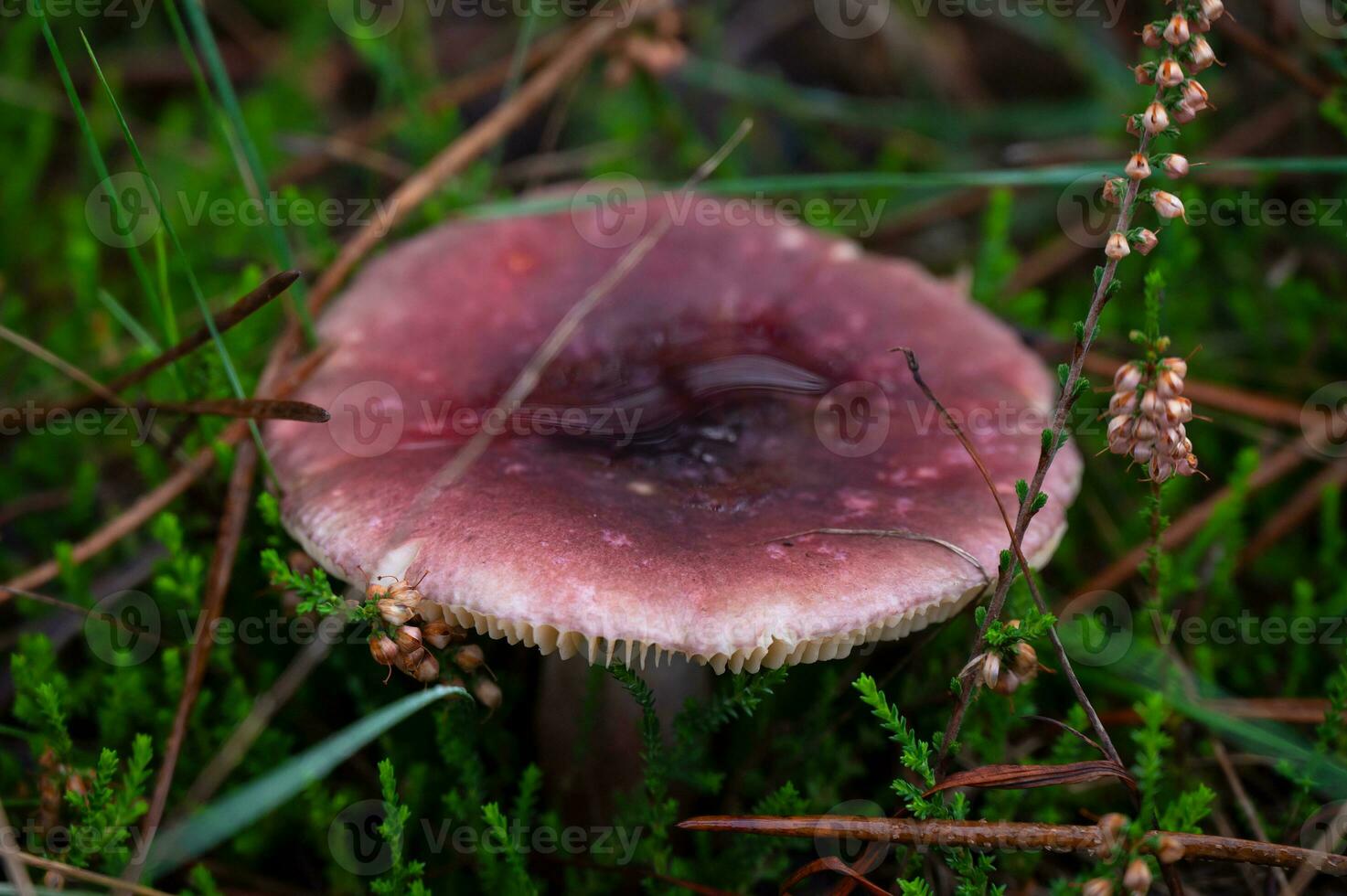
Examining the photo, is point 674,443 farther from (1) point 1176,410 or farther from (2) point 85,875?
(2) point 85,875

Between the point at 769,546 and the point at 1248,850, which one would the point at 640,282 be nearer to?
the point at 769,546

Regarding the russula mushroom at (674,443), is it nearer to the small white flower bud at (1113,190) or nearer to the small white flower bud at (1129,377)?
the small white flower bud at (1129,377)

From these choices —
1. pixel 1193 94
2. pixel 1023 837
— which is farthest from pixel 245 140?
pixel 1023 837

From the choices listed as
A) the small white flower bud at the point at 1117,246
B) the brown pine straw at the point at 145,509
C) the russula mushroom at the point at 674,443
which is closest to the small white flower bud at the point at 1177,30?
the small white flower bud at the point at 1117,246

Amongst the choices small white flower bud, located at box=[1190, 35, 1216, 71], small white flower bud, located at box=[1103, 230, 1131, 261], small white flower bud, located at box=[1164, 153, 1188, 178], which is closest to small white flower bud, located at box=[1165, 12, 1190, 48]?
small white flower bud, located at box=[1190, 35, 1216, 71]

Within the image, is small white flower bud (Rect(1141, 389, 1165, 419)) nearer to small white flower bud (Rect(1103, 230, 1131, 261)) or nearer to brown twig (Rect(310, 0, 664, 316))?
small white flower bud (Rect(1103, 230, 1131, 261))

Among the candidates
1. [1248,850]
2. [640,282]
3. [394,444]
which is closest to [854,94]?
[640,282]
